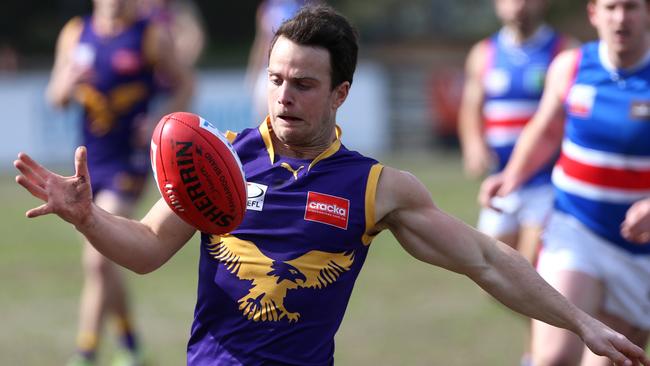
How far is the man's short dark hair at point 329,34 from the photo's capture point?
4.11m

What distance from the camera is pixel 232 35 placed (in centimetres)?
3375

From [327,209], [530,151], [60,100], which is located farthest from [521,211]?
[327,209]

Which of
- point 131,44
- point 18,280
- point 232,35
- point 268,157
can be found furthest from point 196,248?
point 232,35

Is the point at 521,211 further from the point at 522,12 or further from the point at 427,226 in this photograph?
the point at 427,226

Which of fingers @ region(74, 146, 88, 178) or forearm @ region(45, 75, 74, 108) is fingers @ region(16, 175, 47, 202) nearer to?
fingers @ region(74, 146, 88, 178)

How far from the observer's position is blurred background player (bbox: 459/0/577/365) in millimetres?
8172

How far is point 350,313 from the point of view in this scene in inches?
368

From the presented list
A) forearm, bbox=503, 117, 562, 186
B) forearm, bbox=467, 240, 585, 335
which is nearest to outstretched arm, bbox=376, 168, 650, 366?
forearm, bbox=467, 240, 585, 335

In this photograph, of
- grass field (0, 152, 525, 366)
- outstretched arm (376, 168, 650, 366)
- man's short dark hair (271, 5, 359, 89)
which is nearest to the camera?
man's short dark hair (271, 5, 359, 89)

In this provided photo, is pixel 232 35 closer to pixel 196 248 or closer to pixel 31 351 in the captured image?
pixel 196 248

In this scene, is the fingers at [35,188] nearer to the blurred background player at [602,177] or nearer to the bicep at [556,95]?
the blurred background player at [602,177]

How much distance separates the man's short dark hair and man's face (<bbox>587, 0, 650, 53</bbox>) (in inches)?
69.4

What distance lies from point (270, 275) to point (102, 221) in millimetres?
591

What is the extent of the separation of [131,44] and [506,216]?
276 cm
